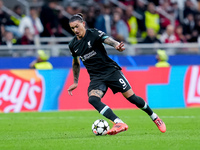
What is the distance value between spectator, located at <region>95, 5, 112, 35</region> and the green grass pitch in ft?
22.6

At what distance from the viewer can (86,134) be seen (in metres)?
9.24

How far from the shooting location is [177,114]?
13.5 meters

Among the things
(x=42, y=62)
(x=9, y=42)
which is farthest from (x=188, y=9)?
(x=9, y=42)

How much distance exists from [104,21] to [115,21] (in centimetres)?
82

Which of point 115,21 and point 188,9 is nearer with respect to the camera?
point 115,21

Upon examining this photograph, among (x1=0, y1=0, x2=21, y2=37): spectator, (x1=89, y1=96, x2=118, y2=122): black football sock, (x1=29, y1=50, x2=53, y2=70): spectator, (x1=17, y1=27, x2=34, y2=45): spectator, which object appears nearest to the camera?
(x1=89, y1=96, x2=118, y2=122): black football sock

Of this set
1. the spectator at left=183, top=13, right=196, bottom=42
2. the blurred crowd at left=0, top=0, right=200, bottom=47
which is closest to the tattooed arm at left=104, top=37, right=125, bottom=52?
the blurred crowd at left=0, top=0, right=200, bottom=47

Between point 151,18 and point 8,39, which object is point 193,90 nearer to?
point 151,18

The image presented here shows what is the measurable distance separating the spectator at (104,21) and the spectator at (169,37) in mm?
2384

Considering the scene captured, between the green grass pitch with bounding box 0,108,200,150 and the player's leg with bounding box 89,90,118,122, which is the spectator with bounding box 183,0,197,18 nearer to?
the green grass pitch with bounding box 0,108,200,150

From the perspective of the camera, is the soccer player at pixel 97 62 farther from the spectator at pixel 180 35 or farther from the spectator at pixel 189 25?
the spectator at pixel 189 25

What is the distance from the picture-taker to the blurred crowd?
64.3 feet

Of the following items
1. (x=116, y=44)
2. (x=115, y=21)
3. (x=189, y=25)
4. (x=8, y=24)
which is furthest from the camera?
(x=189, y=25)

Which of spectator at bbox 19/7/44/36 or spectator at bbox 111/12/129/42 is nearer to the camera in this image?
spectator at bbox 19/7/44/36
